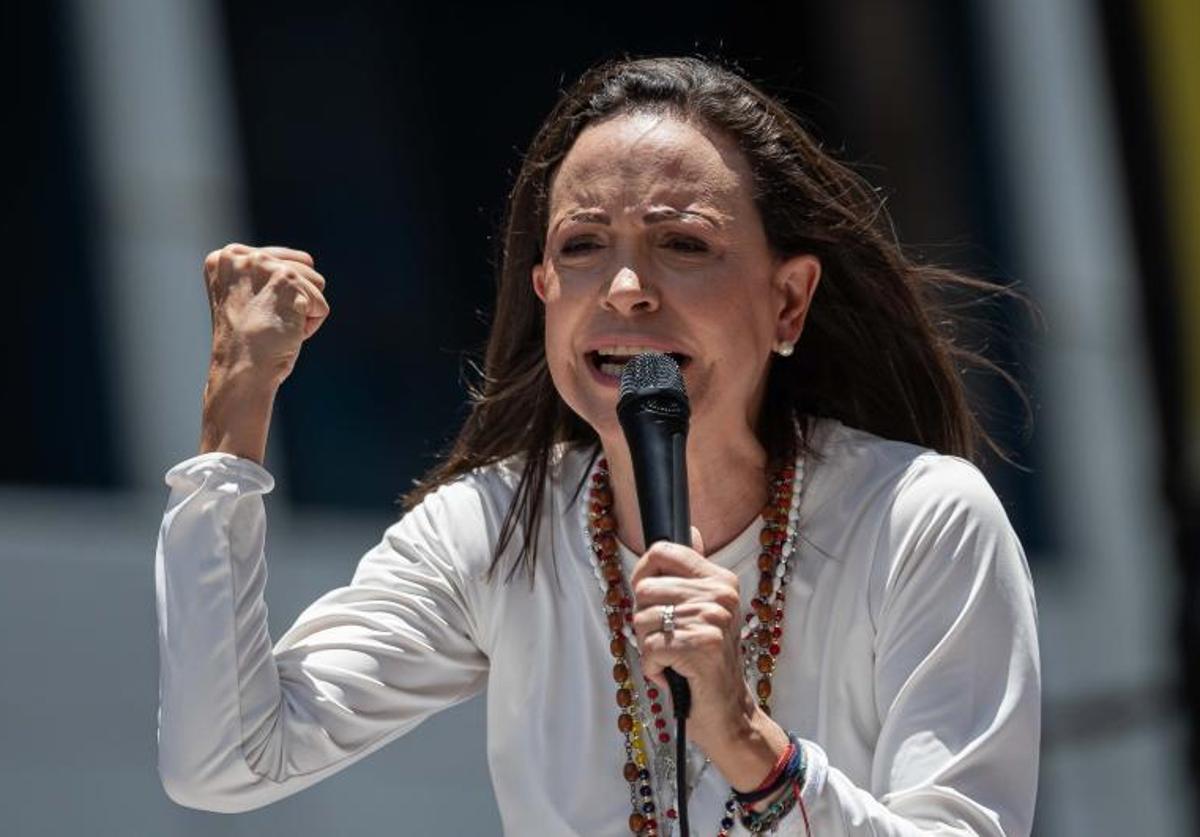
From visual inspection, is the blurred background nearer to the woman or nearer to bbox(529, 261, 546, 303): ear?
the woman

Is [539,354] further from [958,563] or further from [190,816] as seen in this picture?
[190,816]

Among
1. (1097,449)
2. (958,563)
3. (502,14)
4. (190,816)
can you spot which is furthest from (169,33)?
(958,563)

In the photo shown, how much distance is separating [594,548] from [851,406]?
45 centimetres

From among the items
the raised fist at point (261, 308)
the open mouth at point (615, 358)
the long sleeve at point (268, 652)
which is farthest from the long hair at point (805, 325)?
the raised fist at point (261, 308)

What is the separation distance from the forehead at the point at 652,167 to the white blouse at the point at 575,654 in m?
0.44

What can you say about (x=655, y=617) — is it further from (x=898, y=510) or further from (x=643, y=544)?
(x=898, y=510)

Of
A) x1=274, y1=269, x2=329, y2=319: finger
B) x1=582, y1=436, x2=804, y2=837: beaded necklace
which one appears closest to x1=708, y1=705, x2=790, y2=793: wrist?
x1=582, y1=436, x2=804, y2=837: beaded necklace

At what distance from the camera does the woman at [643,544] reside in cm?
319

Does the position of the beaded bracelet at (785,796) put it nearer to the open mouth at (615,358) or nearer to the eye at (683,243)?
the open mouth at (615,358)

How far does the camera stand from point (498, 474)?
3691 mm

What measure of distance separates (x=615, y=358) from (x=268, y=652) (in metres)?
0.59

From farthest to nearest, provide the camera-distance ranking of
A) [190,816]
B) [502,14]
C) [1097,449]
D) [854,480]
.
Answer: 1. [1097,449]
2. [502,14]
3. [190,816]
4. [854,480]

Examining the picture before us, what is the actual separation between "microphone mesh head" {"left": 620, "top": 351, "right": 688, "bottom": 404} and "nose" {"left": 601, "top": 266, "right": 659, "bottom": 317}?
0.70 feet

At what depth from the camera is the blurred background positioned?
7246 mm
